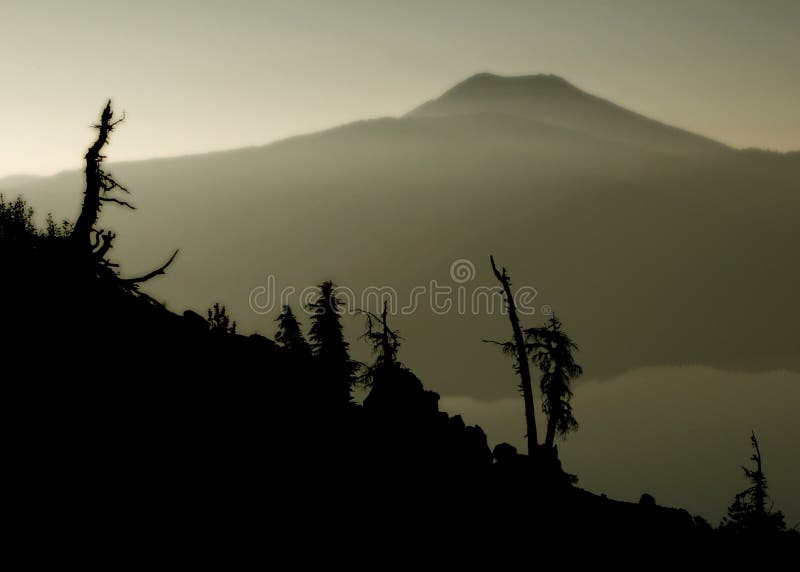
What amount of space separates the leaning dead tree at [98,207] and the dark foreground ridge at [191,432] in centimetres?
5

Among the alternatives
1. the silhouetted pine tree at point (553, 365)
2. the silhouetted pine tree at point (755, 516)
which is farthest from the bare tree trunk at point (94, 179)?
the silhouetted pine tree at point (755, 516)

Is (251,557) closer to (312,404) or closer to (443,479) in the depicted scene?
(312,404)

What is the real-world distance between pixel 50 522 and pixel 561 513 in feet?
48.1

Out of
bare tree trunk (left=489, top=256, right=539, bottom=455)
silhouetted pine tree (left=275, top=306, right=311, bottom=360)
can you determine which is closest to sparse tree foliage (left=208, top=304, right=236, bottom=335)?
bare tree trunk (left=489, top=256, right=539, bottom=455)

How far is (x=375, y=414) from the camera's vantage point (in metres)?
21.7

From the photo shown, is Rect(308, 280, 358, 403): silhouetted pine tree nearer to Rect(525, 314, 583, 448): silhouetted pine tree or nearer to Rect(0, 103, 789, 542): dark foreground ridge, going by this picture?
Rect(525, 314, 583, 448): silhouetted pine tree

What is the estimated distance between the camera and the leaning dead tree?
1579 cm

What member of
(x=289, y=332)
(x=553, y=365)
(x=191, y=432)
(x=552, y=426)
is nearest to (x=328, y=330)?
(x=289, y=332)

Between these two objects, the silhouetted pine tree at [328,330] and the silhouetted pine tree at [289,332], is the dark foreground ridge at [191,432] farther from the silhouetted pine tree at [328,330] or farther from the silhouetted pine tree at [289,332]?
the silhouetted pine tree at [289,332]

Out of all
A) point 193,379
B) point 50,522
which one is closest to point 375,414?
point 193,379

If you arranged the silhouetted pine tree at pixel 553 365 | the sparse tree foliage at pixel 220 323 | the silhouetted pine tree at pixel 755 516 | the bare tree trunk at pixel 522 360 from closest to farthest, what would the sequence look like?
1. the sparse tree foliage at pixel 220 323
2. the silhouetted pine tree at pixel 755 516
3. the bare tree trunk at pixel 522 360
4. the silhouetted pine tree at pixel 553 365

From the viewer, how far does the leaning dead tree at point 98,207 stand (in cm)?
1579

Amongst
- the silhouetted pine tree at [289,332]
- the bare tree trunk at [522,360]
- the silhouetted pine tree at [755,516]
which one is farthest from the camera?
the silhouetted pine tree at [289,332]

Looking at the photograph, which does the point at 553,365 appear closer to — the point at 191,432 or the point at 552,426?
the point at 552,426
